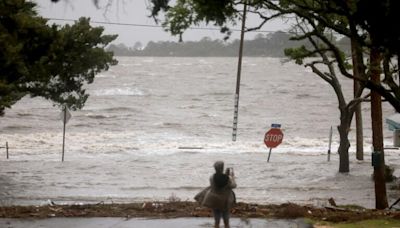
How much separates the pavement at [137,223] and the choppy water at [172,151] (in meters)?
5.67

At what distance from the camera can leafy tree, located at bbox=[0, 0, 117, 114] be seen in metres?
15.9

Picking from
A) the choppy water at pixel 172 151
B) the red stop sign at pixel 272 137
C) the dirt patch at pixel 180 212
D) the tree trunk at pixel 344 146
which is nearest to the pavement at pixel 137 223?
the dirt patch at pixel 180 212

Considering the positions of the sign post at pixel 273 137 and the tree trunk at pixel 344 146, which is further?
the sign post at pixel 273 137

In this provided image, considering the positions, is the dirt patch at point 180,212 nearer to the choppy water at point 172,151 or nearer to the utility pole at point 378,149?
the utility pole at point 378,149

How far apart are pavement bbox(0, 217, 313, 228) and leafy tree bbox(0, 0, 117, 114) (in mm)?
4513

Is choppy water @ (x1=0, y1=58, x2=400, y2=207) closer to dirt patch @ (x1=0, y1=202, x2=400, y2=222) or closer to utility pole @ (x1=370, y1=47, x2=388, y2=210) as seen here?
utility pole @ (x1=370, y1=47, x2=388, y2=210)

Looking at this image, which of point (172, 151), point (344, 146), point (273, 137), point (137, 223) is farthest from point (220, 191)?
point (172, 151)

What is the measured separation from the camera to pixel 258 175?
79.2 ft

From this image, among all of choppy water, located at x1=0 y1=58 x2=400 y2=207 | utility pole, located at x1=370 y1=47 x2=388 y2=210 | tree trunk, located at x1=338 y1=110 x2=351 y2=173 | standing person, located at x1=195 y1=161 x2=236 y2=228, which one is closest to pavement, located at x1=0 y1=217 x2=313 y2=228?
standing person, located at x1=195 y1=161 x2=236 y2=228

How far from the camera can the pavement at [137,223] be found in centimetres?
1086

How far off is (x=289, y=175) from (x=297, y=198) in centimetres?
564

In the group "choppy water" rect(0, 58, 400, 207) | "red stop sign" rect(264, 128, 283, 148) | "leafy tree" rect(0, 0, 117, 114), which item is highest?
"leafy tree" rect(0, 0, 117, 114)

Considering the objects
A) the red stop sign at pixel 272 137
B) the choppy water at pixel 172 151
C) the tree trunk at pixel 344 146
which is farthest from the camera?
→ the red stop sign at pixel 272 137

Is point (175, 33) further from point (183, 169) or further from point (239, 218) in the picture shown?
point (183, 169)
